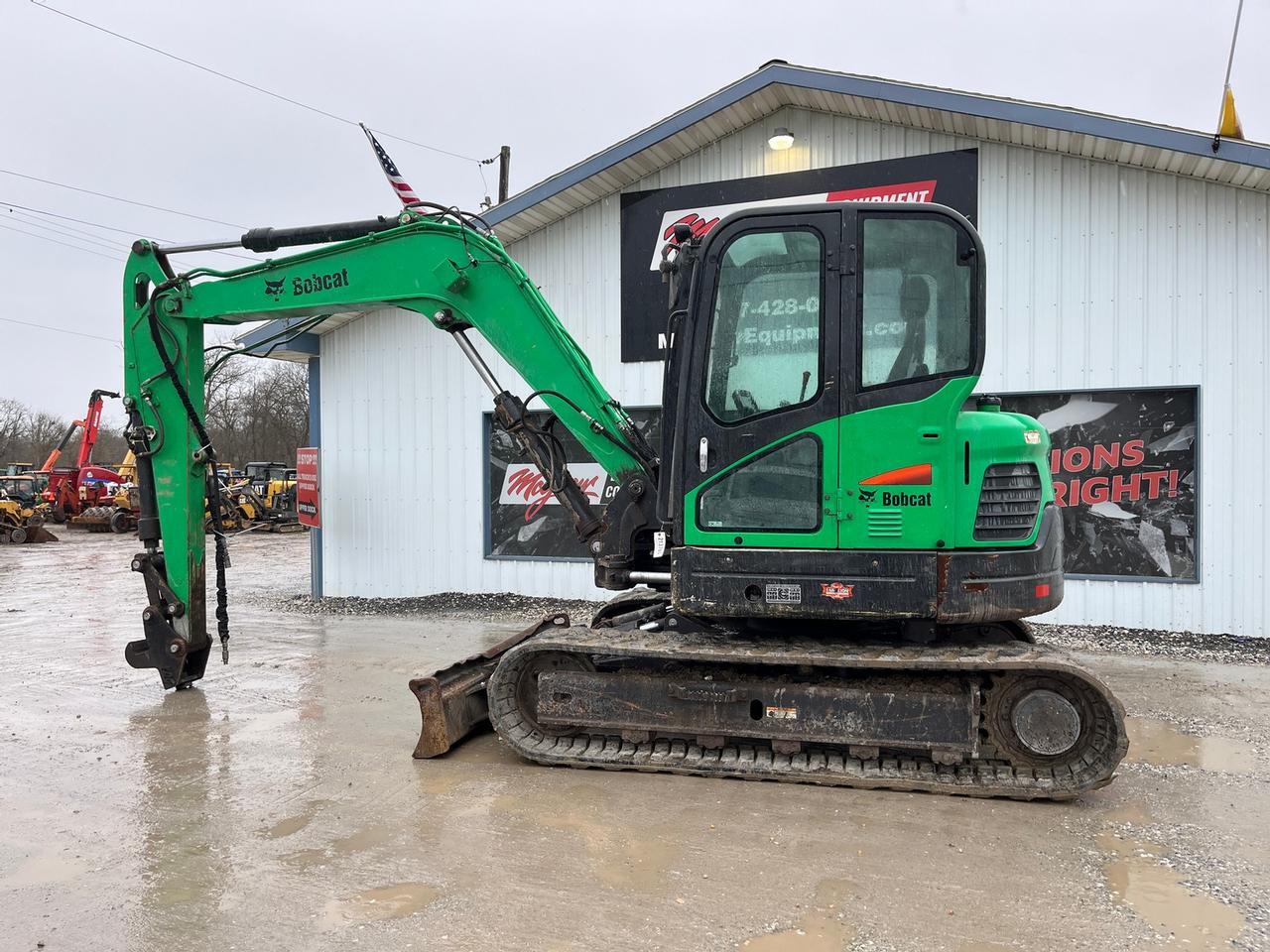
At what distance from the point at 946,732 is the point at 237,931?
340 cm

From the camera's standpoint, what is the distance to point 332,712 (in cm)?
667

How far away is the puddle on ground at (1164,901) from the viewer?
132 inches

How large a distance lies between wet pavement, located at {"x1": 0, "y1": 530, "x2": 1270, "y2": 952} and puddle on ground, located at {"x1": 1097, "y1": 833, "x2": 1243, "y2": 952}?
0.04 ft

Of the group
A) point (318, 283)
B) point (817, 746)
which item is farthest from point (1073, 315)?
point (318, 283)

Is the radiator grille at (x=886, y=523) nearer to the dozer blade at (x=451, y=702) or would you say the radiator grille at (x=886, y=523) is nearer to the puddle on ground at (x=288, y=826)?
the dozer blade at (x=451, y=702)

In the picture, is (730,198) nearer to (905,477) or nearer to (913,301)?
(913,301)

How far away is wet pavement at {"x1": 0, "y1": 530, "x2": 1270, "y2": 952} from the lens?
343 cm

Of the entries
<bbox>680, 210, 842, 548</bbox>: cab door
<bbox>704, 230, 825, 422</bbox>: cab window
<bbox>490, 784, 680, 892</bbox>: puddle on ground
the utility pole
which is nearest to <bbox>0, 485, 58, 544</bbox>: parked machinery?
the utility pole

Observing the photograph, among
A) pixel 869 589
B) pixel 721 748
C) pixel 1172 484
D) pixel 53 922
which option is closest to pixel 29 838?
pixel 53 922

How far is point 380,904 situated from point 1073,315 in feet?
28.6

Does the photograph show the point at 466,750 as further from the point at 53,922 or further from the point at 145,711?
the point at 145,711

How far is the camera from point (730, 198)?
10.8 meters

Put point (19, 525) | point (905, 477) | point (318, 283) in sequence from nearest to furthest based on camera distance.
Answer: point (905, 477) → point (318, 283) → point (19, 525)

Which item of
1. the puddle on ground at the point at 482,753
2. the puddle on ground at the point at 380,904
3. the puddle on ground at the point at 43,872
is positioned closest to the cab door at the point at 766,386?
the puddle on ground at the point at 482,753
